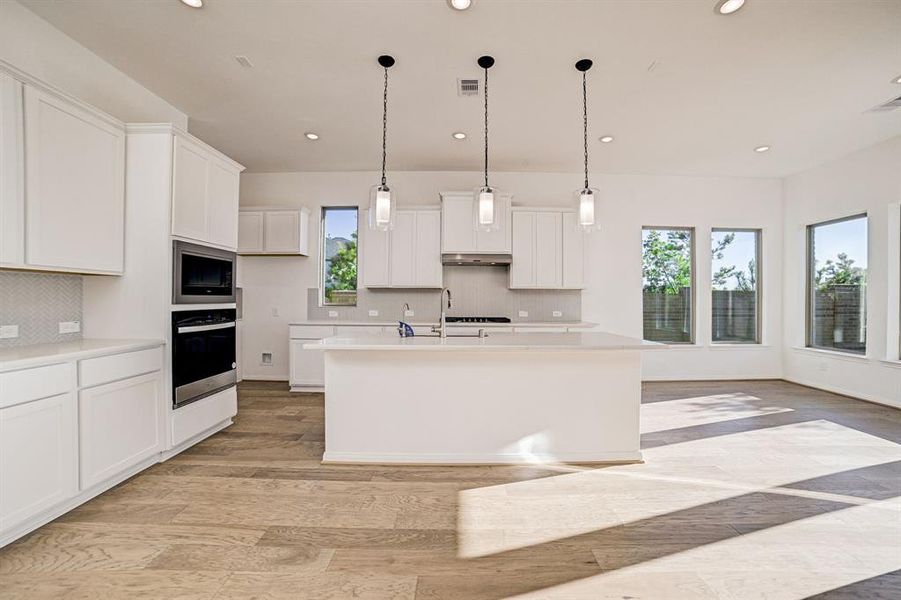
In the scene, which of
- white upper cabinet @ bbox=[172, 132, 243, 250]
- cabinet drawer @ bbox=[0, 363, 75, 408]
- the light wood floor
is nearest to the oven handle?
white upper cabinet @ bbox=[172, 132, 243, 250]

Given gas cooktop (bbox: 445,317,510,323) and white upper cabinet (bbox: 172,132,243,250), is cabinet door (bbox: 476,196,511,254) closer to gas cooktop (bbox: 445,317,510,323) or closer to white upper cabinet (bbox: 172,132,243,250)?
gas cooktop (bbox: 445,317,510,323)

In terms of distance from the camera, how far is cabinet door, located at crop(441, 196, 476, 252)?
17.6 ft

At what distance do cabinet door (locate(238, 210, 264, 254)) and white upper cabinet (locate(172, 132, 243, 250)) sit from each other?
1804mm

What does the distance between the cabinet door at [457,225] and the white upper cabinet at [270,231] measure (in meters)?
1.98

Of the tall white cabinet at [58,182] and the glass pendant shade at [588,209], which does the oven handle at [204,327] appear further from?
the glass pendant shade at [588,209]

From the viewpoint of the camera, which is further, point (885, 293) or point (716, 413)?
point (885, 293)

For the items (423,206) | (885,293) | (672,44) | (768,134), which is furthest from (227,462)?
(885,293)

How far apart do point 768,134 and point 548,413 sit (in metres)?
4.10

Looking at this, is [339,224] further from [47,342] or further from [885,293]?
[885,293]

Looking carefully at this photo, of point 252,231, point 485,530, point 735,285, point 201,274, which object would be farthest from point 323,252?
point 735,285

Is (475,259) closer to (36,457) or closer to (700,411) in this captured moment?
(700,411)

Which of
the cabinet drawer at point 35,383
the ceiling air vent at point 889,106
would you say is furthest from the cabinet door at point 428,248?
the ceiling air vent at point 889,106

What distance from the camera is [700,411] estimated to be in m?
4.36

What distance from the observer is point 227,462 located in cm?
299
